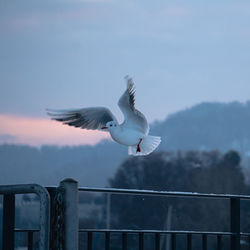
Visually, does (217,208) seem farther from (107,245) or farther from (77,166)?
(107,245)

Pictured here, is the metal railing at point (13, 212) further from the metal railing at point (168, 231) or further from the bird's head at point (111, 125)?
the bird's head at point (111, 125)

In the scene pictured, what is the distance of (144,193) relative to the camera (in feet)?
14.2

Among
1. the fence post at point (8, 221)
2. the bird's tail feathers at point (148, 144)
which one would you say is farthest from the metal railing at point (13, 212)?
the bird's tail feathers at point (148, 144)

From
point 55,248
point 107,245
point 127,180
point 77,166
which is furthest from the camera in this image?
point 77,166

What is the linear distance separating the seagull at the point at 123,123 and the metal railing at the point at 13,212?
5395 mm

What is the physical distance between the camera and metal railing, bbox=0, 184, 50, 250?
112 inches

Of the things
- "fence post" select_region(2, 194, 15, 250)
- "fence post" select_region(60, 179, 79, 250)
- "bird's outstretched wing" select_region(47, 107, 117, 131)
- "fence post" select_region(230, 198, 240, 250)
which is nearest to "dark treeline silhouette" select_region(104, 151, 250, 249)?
"bird's outstretched wing" select_region(47, 107, 117, 131)

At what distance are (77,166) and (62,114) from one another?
46.5 m

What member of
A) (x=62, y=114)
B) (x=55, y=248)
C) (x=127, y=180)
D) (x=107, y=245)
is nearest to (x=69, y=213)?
(x=55, y=248)

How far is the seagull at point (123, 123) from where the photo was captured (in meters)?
8.98

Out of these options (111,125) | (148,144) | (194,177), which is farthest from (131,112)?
(194,177)

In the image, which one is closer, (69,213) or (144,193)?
(69,213)

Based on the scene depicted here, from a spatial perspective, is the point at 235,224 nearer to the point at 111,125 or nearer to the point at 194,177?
the point at 111,125

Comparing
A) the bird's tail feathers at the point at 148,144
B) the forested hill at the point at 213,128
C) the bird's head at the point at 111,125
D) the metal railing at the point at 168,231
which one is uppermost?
the forested hill at the point at 213,128
